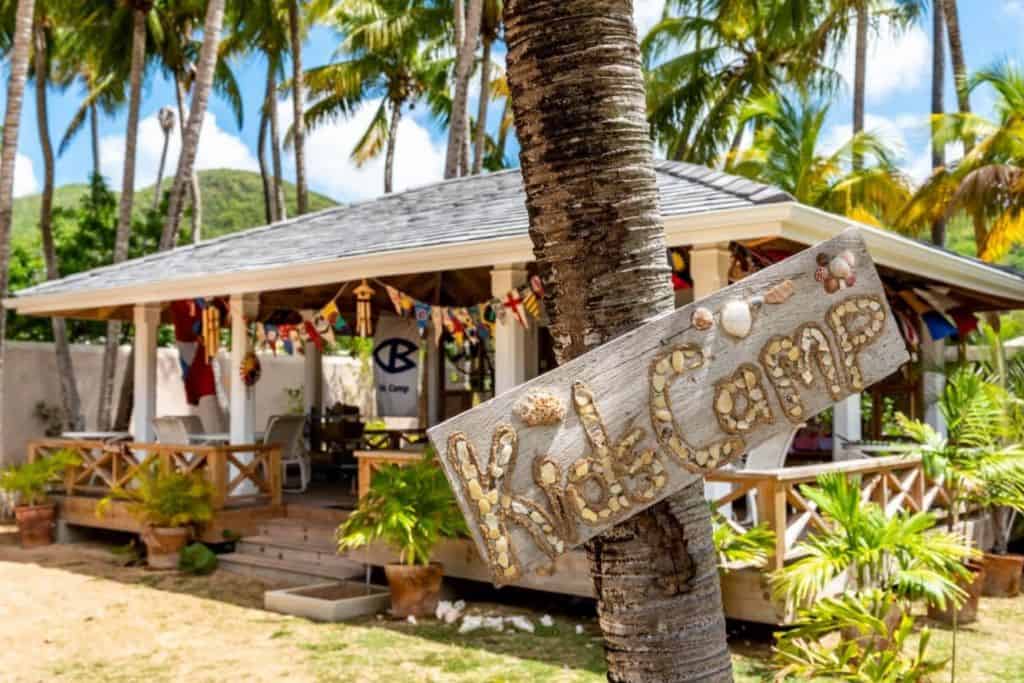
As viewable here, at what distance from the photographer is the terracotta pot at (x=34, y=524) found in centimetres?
1224

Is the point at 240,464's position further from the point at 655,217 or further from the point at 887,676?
the point at 655,217

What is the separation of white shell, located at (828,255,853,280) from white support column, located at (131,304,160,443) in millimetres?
11880

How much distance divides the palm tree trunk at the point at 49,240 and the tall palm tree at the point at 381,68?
655cm

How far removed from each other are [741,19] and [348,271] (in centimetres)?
1431

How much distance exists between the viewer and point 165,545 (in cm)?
1057

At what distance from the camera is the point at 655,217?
7.43 feet

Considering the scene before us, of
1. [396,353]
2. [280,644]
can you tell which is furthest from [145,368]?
[280,644]

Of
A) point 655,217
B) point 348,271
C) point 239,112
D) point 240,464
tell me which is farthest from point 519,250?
point 239,112

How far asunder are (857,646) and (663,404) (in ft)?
14.1

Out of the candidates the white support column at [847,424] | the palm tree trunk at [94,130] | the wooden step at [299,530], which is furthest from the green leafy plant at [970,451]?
the palm tree trunk at [94,130]

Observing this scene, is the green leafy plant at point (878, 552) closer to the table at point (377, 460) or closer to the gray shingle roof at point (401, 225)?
the gray shingle roof at point (401, 225)

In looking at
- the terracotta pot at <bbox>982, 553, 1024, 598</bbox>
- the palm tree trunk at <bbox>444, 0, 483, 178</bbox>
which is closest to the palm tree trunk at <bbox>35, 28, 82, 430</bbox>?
the palm tree trunk at <bbox>444, 0, 483, 178</bbox>

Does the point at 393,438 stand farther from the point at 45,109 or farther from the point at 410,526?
the point at 45,109

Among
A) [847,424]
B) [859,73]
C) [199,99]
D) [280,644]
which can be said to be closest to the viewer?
[280,644]
